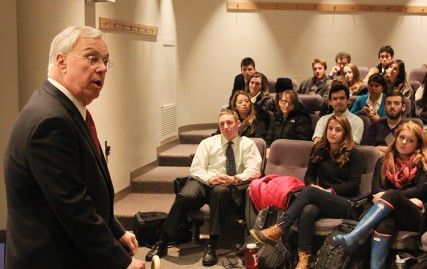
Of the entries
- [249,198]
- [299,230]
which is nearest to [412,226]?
[299,230]

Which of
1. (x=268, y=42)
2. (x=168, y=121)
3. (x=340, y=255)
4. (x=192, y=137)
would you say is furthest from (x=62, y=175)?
(x=268, y=42)

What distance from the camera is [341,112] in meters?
5.28

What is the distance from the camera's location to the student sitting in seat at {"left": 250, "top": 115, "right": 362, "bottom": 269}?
4.11m

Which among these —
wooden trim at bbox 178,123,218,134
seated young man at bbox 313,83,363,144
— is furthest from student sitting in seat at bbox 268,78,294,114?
wooden trim at bbox 178,123,218,134

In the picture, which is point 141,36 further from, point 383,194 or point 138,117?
point 383,194

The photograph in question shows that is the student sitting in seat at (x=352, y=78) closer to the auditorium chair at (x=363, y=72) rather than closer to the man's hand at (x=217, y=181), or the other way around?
the auditorium chair at (x=363, y=72)

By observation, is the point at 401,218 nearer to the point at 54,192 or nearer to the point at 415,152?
the point at 415,152

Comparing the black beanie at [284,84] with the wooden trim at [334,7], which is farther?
the wooden trim at [334,7]

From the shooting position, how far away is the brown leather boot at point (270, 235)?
412 centimetres

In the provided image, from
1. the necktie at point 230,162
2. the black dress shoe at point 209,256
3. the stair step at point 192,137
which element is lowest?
the black dress shoe at point 209,256

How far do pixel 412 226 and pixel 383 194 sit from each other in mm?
280

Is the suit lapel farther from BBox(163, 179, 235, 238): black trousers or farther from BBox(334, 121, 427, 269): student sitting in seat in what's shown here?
BBox(163, 179, 235, 238): black trousers

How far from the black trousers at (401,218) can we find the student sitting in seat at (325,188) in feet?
1.03

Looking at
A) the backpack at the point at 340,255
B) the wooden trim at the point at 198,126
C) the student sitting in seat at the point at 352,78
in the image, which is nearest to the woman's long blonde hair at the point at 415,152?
the backpack at the point at 340,255
